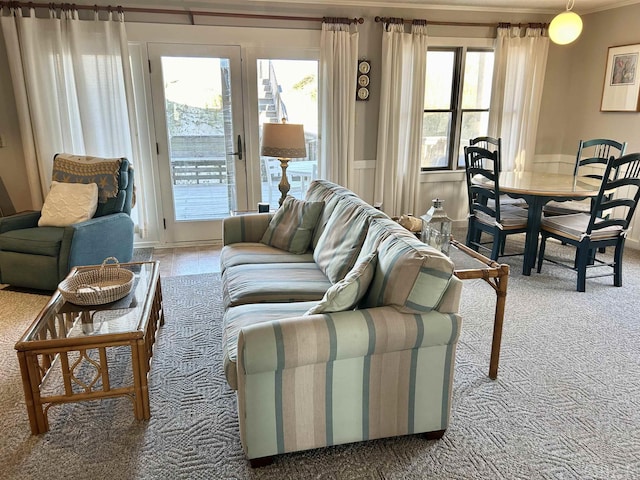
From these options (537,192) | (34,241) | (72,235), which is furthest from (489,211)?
(34,241)

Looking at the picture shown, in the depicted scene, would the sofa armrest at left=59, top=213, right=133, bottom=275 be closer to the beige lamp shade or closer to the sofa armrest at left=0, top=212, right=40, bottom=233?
the sofa armrest at left=0, top=212, right=40, bottom=233

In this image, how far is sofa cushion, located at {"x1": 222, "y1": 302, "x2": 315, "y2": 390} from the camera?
1.83 meters

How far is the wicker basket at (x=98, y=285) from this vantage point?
2.30 meters

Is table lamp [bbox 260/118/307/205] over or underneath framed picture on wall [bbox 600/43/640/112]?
underneath

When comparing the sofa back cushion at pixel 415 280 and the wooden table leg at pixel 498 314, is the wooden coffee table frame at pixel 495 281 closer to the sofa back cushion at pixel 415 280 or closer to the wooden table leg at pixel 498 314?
the wooden table leg at pixel 498 314

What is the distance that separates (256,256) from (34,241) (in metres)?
1.73

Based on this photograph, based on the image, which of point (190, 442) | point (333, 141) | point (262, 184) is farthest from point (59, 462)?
point (333, 141)

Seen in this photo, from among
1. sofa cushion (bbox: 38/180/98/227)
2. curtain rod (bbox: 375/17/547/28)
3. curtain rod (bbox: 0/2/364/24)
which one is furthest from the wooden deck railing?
curtain rod (bbox: 375/17/547/28)

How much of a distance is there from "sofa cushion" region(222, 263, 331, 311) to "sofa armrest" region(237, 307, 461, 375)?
0.64 m

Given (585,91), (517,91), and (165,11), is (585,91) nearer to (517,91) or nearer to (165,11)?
(517,91)

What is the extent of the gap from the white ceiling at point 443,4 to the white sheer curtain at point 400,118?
0.21 metres

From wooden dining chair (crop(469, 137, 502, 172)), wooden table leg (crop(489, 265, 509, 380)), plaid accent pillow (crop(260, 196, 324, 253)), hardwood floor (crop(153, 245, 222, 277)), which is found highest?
wooden dining chair (crop(469, 137, 502, 172))

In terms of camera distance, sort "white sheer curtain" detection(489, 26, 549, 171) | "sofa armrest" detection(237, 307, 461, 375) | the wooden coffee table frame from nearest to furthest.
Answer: "sofa armrest" detection(237, 307, 461, 375)
the wooden coffee table frame
"white sheer curtain" detection(489, 26, 549, 171)

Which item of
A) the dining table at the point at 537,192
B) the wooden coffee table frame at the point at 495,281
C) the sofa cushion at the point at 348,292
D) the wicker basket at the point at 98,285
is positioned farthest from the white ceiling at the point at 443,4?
the sofa cushion at the point at 348,292
